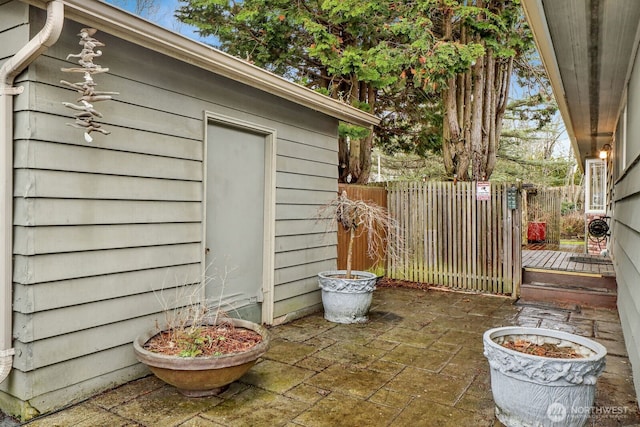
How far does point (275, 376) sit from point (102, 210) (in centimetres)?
169

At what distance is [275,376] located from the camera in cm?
312

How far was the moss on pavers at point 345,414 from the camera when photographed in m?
2.47

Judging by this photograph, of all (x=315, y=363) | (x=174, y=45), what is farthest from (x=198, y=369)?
(x=174, y=45)

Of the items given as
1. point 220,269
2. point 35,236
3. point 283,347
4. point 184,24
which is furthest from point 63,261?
point 184,24

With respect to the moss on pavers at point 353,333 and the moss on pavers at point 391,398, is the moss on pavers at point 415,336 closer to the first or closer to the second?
the moss on pavers at point 353,333

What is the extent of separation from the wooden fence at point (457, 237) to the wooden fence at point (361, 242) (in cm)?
19

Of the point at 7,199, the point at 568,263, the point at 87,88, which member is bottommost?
the point at 568,263

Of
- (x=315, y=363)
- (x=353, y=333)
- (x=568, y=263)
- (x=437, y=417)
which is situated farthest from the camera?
(x=568, y=263)

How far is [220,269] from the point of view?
3.93 metres

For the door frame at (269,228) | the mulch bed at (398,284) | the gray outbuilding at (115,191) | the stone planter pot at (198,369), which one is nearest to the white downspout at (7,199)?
the gray outbuilding at (115,191)

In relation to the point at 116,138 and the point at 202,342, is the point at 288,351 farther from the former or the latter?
the point at 116,138

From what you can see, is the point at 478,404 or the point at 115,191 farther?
the point at 115,191

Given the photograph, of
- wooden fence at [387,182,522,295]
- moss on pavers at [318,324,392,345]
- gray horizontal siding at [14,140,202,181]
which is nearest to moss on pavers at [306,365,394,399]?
moss on pavers at [318,324,392,345]

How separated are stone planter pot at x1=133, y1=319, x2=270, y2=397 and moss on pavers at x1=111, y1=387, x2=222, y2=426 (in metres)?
0.07
